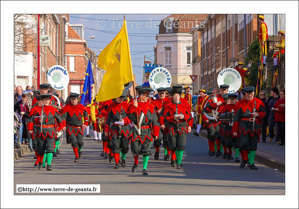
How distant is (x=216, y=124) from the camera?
56.0 ft

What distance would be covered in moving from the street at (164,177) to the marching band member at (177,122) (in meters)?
0.50

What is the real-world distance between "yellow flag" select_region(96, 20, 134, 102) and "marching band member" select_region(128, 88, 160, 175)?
0.47m

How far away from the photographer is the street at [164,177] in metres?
10.2

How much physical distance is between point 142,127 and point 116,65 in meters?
1.47

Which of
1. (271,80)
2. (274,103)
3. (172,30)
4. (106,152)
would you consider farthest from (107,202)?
(172,30)

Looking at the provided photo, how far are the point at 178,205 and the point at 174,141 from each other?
5.97 m

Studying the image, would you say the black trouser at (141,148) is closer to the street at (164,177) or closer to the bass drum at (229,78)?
the street at (164,177)

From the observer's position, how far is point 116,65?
13180 mm

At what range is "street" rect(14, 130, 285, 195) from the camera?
10.2 metres

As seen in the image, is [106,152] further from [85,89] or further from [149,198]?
[149,198]

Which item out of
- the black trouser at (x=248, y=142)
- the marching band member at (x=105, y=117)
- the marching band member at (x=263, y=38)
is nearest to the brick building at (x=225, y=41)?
the marching band member at (x=263, y=38)

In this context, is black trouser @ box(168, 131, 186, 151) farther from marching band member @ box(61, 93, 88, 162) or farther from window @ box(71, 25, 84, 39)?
window @ box(71, 25, 84, 39)

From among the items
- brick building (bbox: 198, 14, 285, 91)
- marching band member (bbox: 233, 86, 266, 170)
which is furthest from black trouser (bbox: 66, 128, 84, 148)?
brick building (bbox: 198, 14, 285, 91)

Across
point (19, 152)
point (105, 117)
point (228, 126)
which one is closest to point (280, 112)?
point (228, 126)
